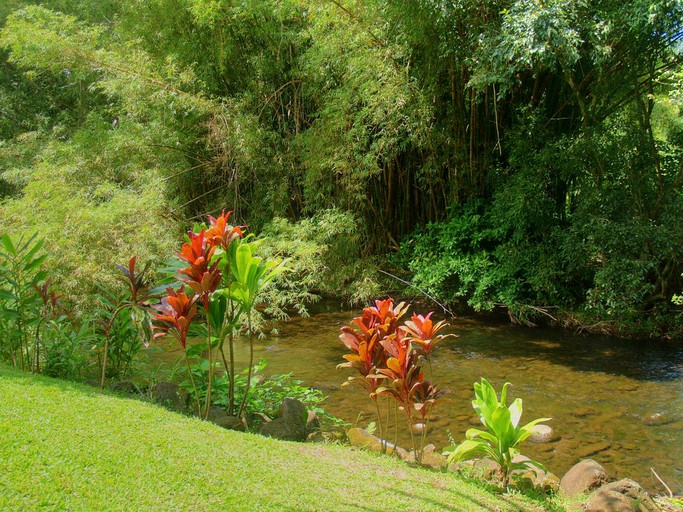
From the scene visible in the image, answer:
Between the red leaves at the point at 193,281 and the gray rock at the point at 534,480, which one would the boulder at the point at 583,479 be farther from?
the red leaves at the point at 193,281

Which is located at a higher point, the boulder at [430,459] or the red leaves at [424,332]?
the red leaves at [424,332]

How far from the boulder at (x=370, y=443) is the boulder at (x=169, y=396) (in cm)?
99

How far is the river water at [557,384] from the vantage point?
363 centimetres

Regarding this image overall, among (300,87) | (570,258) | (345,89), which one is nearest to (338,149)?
(345,89)

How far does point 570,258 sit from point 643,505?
13.3 feet

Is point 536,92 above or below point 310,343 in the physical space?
above

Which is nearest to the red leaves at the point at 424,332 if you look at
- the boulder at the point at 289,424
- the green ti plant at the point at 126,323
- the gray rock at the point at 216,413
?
the boulder at the point at 289,424

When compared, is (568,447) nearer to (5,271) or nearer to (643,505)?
(643,505)

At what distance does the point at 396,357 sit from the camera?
2.63 metres

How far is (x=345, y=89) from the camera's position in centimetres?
744

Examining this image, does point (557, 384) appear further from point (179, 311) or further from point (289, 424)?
point (179, 311)

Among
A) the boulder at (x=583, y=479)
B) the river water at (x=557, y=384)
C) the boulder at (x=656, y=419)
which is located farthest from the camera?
the boulder at (x=656, y=419)

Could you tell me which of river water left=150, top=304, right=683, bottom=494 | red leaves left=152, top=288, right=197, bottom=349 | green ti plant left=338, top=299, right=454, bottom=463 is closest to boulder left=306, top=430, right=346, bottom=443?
green ti plant left=338, top=299, right=454, bottom=463

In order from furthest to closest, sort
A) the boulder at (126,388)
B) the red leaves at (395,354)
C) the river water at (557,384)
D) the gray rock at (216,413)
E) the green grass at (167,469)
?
the river water at (557,384) → the boulder at (126,388) → the gray rock at (216,413) → the red leaves at (395,354) → the green grass at (167,469)
